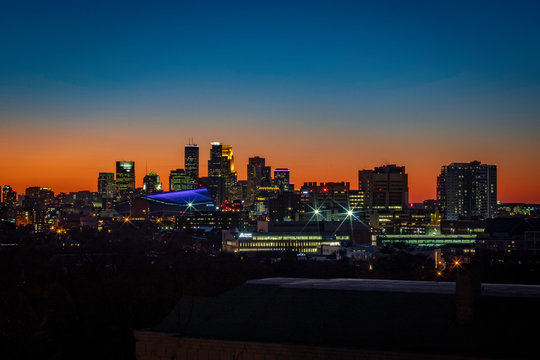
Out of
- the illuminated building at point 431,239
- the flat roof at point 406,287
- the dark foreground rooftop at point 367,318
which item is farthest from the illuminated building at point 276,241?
the dark foreground rooftop at point 367,318

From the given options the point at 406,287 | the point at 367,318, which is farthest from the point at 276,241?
the point at 367,318

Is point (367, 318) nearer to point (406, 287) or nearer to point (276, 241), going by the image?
point (406, 287)

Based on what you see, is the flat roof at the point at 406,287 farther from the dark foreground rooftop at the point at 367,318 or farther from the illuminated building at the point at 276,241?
the illuminated building at the point at 276,241

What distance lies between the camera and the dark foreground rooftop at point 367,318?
63.0 feet

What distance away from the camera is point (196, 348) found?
21.0 meters

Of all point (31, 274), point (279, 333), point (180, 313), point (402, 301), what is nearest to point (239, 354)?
point (279, 333)

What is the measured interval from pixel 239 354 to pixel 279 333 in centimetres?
127

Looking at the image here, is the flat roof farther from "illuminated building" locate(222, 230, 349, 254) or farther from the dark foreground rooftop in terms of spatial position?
"illuminated building" locate(222, 230, 349, 254)

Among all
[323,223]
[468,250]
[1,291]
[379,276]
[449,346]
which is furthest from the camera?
[323,223]

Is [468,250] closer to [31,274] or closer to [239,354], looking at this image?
[31,274]

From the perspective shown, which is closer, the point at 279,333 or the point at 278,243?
the point at 279,333

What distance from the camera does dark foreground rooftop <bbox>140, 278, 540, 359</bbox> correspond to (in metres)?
19.2

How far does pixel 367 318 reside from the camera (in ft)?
68.1

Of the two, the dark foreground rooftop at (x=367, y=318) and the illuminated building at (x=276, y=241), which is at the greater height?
the dark foreground rooftop at (x=367, y=318)
